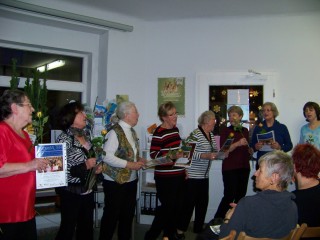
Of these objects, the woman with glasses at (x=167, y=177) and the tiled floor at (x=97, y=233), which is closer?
the woman with glasses at (x=167, y=177)

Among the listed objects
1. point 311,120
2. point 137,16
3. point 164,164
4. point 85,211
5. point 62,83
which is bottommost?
point 85,211

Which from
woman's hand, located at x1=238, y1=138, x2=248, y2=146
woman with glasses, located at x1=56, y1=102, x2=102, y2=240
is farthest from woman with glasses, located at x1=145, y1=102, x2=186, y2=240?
woman's hand, located at x1=238, y1=138, x2=248, y2=146

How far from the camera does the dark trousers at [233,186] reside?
3.83 metres

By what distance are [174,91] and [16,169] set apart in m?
3.28

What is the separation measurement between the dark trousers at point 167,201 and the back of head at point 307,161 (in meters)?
1.41

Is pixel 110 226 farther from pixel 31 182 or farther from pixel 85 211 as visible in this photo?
pixel 31 182

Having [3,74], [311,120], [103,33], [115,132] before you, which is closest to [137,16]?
[103,33]

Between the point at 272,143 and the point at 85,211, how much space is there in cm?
232

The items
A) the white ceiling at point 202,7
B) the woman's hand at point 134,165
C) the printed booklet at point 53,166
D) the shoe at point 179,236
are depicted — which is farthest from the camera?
the white ceiling at point 202,7

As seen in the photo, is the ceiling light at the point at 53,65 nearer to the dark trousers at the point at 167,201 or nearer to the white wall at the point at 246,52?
the white wall at the point at 246,52

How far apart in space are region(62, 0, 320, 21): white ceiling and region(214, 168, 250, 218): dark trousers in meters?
2.22

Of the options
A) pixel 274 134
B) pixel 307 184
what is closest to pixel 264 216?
pixel 307 184

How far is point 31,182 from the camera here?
2074 mm

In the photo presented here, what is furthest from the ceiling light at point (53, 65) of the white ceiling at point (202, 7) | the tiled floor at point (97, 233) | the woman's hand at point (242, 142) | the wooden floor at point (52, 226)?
the woman's hand at point (242, 142)
